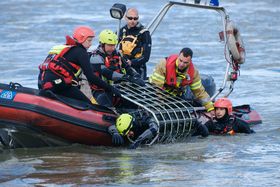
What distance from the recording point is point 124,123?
944 cm

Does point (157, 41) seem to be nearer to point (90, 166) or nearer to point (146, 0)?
point (146, 0)

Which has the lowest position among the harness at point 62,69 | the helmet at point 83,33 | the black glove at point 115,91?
the black glove at point 115,91

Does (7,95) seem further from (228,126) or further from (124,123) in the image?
(228,126)

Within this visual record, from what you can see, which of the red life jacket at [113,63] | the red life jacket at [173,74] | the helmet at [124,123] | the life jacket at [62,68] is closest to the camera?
the life jacket at [62,68]

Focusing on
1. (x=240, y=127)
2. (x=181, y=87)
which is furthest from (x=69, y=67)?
(x=240, y=127)

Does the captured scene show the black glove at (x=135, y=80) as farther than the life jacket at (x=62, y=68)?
Yes

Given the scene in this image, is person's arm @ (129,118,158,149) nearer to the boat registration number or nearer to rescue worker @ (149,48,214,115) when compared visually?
rescue worker @ (149,48,214,115)

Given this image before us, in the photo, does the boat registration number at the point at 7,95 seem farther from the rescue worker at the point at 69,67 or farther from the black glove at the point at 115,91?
the black glove at the point at 115,91

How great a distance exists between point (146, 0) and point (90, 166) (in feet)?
57.2

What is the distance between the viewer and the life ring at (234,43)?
11.1m

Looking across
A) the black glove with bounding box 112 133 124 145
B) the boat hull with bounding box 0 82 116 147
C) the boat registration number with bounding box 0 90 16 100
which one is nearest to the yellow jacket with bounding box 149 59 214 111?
the boat hull with bounding box 0 82 116 147

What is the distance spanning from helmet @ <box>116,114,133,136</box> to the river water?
232 mm

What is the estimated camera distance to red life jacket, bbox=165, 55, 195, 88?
10.2 meters

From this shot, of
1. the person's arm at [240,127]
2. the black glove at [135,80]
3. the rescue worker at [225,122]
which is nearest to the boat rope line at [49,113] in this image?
the black glove at [135,80]
